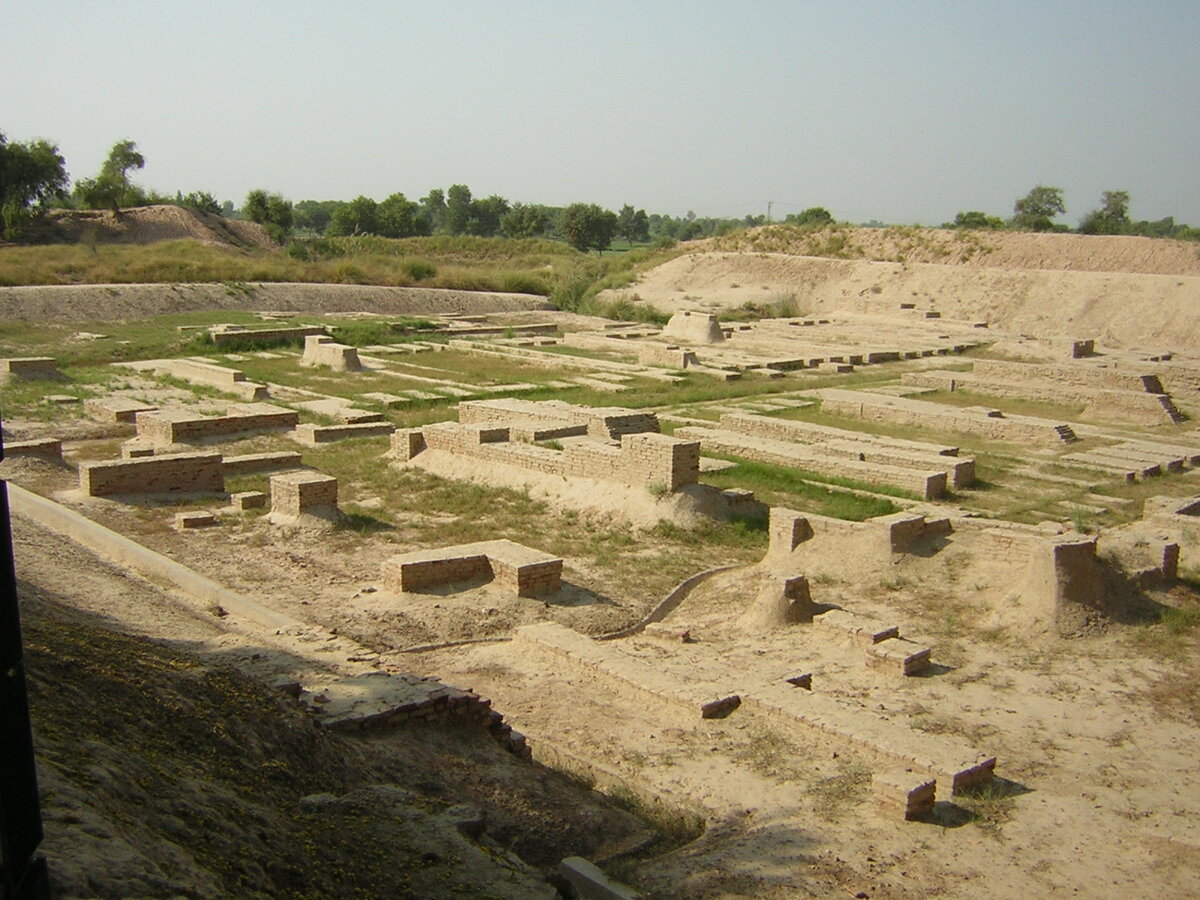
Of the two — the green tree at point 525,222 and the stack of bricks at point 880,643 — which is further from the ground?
the green tree at point 525,222

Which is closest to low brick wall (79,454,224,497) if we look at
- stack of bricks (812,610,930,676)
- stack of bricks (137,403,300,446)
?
stack of bricks (137,403,300,446)

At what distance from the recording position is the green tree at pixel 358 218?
69.3 m

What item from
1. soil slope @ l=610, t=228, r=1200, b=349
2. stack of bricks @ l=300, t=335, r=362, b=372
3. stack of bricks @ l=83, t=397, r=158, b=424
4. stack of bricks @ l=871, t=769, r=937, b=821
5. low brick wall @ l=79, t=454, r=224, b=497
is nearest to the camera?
stack of bricks @ l=871, t=769, r=937, b=821

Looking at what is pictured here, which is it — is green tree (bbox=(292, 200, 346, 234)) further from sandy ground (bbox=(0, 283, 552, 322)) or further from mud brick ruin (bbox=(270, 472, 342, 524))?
mud brick ruin (bbox=(270, 472, 342, 524))

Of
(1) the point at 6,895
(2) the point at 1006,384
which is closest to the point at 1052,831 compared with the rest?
(1) the point at 6,895

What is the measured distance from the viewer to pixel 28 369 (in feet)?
73.3

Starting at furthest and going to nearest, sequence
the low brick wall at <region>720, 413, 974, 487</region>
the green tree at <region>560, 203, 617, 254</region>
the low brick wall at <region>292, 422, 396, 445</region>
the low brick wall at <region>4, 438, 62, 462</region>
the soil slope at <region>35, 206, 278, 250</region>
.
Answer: the green tree at <region>560, 203, 617, 254</region>, the soil slope at <region>35, 206, 278, 250</region>, the low brick wall at <region>292, 422, 396, 445</region>, the low brick wall at <region>720, 413, 974, 487</region>, the low brick wall at <region>4, 438, 62, 462</region>

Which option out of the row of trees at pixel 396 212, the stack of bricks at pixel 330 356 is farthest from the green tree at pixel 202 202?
the stack of bricks at pixel 330 356

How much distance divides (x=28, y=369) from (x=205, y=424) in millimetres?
7597

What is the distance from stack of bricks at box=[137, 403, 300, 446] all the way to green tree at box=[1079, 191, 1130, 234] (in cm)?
5545

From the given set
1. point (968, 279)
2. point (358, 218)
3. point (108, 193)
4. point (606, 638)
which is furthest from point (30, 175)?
point (606, 638)

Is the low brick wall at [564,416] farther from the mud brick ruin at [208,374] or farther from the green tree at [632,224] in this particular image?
the green tree at [632,224]

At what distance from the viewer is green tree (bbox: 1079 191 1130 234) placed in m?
65.2

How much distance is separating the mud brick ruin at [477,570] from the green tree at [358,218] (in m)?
61.7
